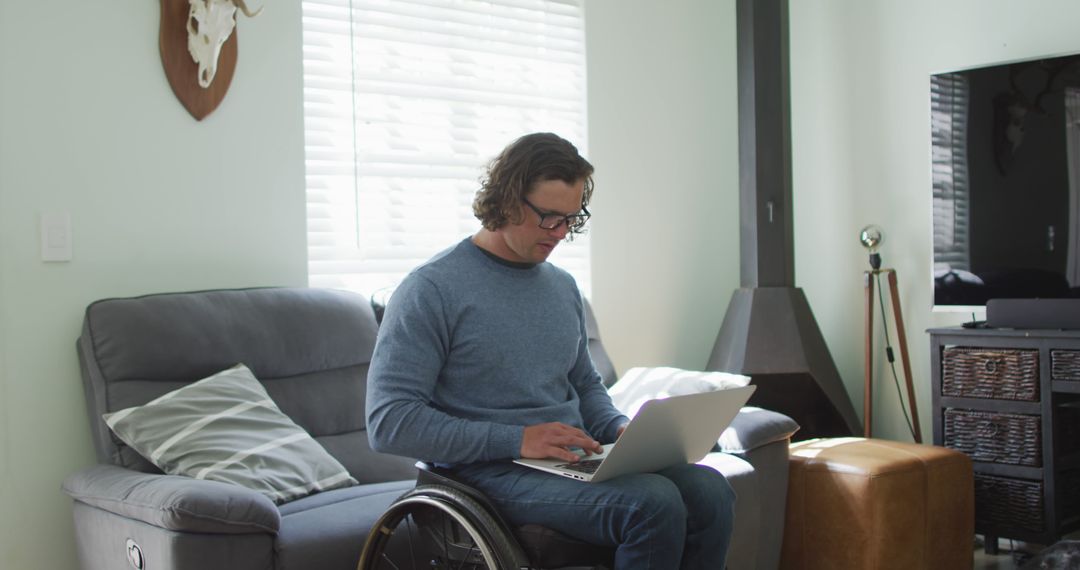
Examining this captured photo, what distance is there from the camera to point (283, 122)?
9.77 feet

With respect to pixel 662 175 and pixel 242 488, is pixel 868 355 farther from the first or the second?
pixel 242 488

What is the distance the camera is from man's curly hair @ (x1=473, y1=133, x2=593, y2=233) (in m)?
1.92

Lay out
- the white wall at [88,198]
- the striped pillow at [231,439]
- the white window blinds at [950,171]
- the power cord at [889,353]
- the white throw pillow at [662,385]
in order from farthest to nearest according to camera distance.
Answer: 1. the power cord at [889,353]
2. the white window blinds at [950,171]
3. the white throw pillow at [662,385]
4. the white wall at [88,198]
5. the striped pillow at [231,439]

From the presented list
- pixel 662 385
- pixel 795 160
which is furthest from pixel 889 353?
pixel 662 385

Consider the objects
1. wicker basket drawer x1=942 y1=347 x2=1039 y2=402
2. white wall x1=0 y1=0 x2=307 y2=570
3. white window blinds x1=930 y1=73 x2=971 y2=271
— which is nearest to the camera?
white wall x1=0 y1=0 x2=307 y2=570

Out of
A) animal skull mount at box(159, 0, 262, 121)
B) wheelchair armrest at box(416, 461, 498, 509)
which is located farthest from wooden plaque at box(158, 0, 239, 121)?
wheelchair armrest at box(416, 461, 498, 509)

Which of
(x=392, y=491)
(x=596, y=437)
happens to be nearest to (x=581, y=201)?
(x=596, y=437)

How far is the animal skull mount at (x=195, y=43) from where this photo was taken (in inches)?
108

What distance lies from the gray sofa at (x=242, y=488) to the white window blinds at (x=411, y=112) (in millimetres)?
362

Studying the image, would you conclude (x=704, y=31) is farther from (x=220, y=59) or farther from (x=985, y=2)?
(x=220, y=59)

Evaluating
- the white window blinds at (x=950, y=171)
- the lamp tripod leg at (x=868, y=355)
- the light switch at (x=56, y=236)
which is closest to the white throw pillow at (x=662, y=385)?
the lamp tripod leg at (x=868, y=355)

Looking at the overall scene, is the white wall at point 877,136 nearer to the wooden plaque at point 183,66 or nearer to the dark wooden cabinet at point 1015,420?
the dark wooden cabinet at point 1015,420

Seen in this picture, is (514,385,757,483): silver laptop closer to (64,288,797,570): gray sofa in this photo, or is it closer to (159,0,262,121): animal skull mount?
(64,288,797,570): gray sofa

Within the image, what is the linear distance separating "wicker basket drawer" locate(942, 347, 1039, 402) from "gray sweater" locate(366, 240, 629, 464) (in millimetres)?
1554
